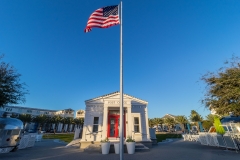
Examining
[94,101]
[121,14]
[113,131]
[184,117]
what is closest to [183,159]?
[113,131]

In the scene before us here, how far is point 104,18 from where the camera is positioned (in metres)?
7.39

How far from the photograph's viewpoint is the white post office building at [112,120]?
12.9m

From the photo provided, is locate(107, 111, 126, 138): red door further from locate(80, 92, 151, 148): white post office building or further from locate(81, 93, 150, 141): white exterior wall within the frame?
locate(81, 93, 150, 141): white exterior wall

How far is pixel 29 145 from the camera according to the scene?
1361cm

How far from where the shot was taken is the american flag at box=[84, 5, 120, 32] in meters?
7.20

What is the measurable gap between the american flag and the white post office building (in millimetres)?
8299

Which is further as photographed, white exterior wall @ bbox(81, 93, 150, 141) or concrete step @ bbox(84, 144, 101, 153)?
white exterior wall @ bbox(81, 93, 150, 141)

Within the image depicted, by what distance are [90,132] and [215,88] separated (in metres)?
12.8

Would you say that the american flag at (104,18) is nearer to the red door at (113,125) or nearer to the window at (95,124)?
the red door at (113,125)

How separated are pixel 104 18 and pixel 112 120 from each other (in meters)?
10.4

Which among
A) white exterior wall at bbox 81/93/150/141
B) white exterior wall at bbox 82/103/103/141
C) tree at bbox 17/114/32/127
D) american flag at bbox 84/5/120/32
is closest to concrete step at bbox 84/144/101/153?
white exterior wall at bbox 81/93/150/141

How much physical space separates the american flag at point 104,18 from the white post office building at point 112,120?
327 inches

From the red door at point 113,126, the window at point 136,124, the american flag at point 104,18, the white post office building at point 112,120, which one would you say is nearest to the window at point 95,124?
the white post office building at point 112,120

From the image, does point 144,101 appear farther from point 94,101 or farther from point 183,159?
point 183,159
